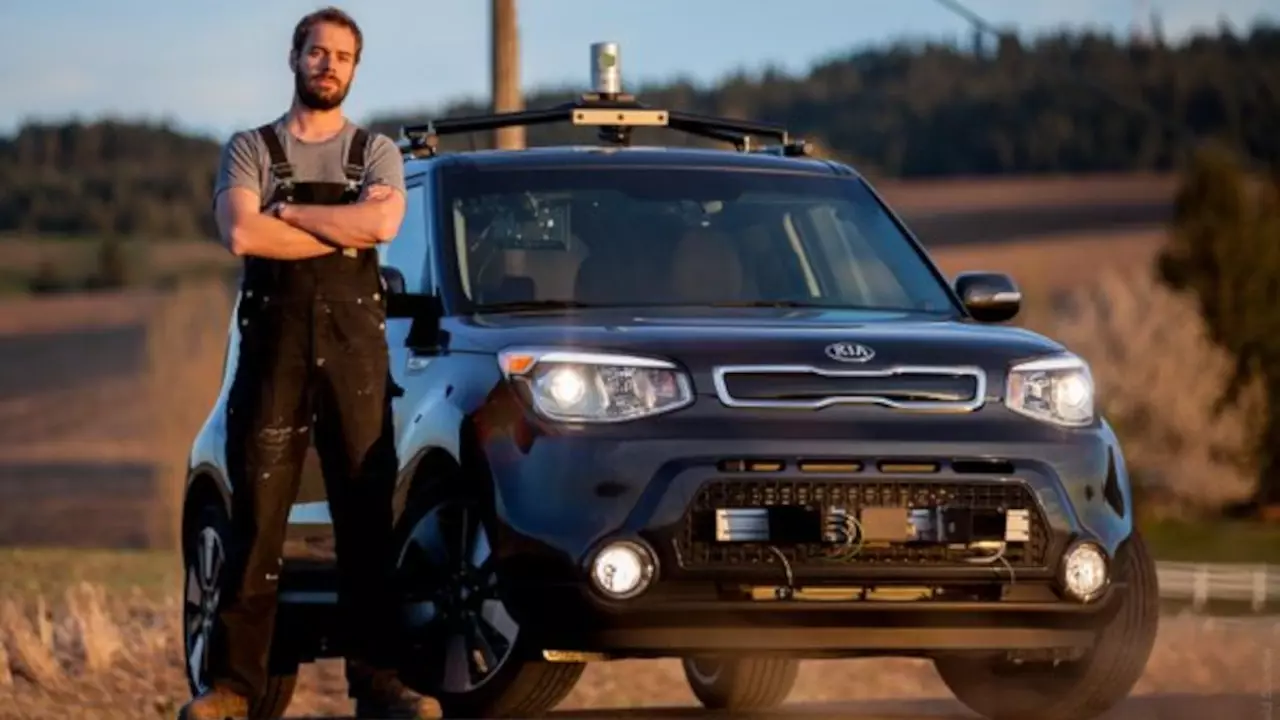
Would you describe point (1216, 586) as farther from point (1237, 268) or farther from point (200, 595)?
point (1237, 268)

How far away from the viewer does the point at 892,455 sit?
950cm

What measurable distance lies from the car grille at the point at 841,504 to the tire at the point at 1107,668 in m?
0.52

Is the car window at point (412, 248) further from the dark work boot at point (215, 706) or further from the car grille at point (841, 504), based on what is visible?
the car grille at point (841, 504)

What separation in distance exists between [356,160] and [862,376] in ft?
5.46

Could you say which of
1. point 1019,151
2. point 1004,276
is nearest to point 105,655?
point 1004,276

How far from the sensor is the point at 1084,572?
9.74 m

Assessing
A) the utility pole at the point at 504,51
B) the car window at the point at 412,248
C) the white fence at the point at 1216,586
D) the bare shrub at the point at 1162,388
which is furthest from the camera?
the bare shrub at the point at 1162,388

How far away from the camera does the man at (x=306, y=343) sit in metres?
9.94

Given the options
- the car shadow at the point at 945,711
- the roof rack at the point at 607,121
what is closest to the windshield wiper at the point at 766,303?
the roof rack at the point at 607,121

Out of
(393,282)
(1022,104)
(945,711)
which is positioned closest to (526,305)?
(393,282)

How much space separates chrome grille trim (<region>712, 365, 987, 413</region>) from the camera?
9586 millimetres

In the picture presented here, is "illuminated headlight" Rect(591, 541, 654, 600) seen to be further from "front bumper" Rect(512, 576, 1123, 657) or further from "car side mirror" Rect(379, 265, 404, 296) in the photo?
"car side mirror" Rect(379, 265, 404, 296)

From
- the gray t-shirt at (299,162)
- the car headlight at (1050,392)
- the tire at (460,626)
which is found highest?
the gray t-shirt at (299,162)

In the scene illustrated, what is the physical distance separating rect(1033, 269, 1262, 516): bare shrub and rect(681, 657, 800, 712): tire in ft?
285
